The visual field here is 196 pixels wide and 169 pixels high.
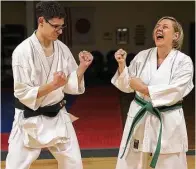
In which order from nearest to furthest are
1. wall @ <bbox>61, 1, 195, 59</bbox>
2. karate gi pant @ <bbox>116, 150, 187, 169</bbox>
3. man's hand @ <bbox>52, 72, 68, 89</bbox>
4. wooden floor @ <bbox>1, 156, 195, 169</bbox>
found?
man's hand @ <bbox>52, 72, 68, 89</bbox> < karate gi pant @ <bbox>116, 150, 187, 169</bbox> < wooden floor @ <bbox>1, 156, 195, 169</bbox> < wall @ <bbox>61, 1, 195, 59</bbox>

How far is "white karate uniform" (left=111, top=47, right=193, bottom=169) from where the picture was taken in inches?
86.0

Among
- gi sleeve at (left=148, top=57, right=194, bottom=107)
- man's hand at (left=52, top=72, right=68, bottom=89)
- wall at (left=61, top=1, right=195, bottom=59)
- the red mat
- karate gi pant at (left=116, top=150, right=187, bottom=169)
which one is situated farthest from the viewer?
wall at (left=61, top=1, right=195, bottom=59)

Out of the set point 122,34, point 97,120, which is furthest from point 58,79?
point 122,34

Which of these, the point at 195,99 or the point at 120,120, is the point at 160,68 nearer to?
the point at 120,120

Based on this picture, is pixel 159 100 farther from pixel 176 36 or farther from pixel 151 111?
pixel 176 36

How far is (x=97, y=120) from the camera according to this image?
5492 millimetres

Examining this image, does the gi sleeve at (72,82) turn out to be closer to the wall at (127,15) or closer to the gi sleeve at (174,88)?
the gi sleeve at (174,88)

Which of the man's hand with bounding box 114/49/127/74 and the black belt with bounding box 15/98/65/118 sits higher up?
the man's hand with bounding box 114/49/127/74

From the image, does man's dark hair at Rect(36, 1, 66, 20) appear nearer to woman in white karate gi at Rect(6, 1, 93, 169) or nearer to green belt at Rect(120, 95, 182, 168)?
woman in white karate gi at Rect(6, 1, 93, 169)

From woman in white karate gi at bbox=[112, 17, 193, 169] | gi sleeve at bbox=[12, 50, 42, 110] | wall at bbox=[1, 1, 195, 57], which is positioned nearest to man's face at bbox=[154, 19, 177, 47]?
woman in white karate gi at bbox=[112, 17, 193, 169]

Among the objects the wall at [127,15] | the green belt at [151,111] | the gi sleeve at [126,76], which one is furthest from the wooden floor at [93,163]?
the wall at [127,15]

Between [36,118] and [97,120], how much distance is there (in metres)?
3.39

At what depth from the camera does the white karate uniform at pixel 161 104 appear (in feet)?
7.17

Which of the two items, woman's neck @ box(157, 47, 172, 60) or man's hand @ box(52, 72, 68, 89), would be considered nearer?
man's hand @ box(52, 72, 68, 89)
